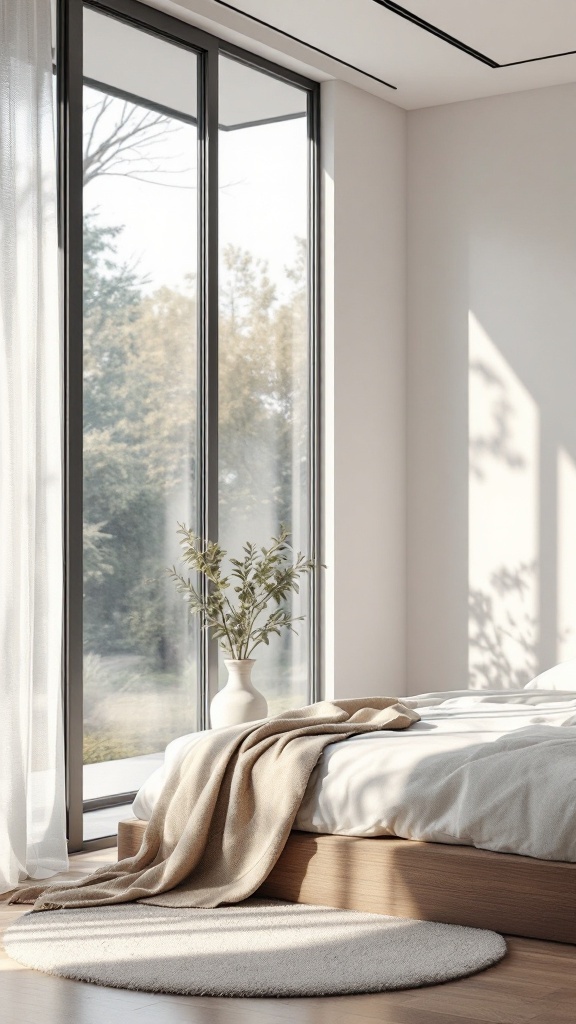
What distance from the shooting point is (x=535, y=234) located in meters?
5.92

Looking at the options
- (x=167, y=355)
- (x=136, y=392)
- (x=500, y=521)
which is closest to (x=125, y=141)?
(x=167, y=355)

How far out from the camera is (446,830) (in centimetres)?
324

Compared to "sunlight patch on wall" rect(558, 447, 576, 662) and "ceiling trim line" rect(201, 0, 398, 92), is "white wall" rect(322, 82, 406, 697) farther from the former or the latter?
"sunlight patch on wall" rect(558, 447, 576, 662)

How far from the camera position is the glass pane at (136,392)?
4637 mm

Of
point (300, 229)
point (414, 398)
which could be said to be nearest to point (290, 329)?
point (300, 229)

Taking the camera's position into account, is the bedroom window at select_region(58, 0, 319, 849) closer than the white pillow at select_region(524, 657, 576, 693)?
Yes

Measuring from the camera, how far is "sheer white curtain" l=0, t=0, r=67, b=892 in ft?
12.9

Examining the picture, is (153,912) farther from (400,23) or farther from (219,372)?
(400,23)

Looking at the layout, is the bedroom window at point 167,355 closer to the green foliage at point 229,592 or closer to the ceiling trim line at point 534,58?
the green foliage at point 229,592

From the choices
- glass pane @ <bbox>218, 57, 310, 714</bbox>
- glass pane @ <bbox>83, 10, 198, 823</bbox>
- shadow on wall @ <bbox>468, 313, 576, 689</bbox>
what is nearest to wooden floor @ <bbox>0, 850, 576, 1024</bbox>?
glass pane @ <bbox>83, 10, 198, 823</bbox>

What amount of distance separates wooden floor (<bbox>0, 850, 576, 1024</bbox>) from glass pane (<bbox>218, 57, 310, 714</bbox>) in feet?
8.75

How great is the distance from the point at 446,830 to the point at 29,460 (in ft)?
5.69

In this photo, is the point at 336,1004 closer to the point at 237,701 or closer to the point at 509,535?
the point at 237,701

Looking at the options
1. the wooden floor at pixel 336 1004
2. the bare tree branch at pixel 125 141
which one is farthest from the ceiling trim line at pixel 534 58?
the wooden floor at pixel 336 1004
